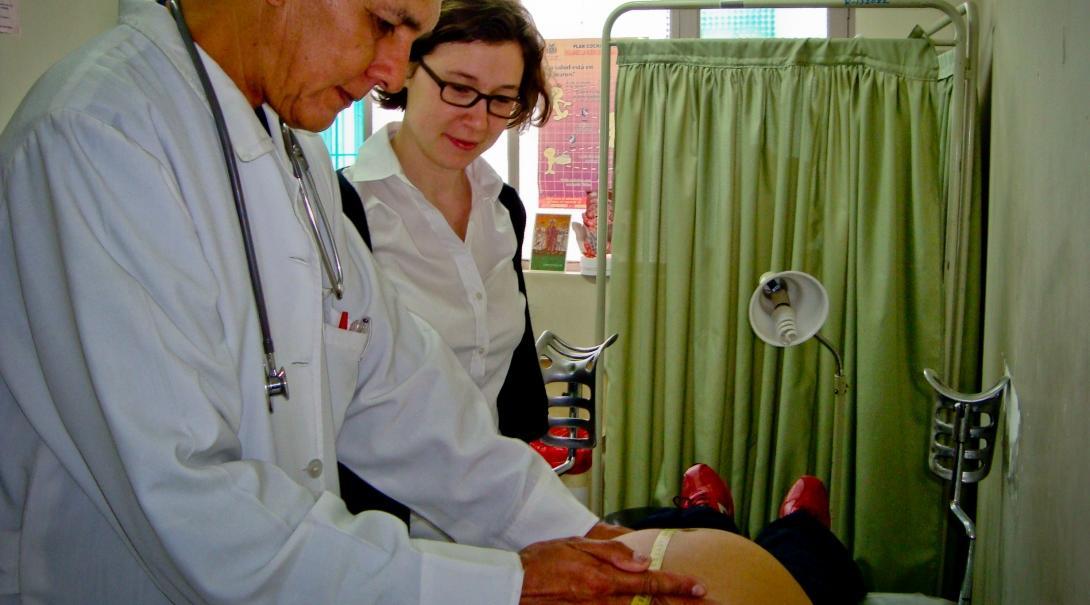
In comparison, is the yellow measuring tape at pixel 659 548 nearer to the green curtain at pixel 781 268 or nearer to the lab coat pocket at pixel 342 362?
the lab coat pocket at pixel 342 362

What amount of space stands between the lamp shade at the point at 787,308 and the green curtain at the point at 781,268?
56 centimetres

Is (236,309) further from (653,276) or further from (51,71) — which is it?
(653,276)

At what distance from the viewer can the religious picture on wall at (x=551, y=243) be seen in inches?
145

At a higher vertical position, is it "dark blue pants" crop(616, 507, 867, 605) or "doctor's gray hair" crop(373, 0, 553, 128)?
"doctor's gray hair" crop(373, 0, 553, 128)

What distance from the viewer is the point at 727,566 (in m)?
1.23

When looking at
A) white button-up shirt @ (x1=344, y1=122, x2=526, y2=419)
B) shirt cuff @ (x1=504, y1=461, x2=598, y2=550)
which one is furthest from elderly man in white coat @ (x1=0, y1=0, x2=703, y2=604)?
white button-up shirt @ (x1=344, y1=122, x2=526, y2=419)

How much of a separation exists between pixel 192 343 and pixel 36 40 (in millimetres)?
1758

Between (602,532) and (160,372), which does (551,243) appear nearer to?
(602,532)

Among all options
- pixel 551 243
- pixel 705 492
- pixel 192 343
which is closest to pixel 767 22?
pixel 551 243

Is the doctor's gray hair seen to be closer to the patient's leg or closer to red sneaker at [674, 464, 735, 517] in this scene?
→ the patient's leg

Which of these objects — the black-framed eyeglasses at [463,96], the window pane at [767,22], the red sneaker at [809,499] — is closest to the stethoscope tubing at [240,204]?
the black-framed eyeglasses at [463,96]

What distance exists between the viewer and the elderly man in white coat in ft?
2.52

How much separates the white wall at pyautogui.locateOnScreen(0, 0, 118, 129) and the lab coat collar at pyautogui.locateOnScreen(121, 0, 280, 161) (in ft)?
4.55

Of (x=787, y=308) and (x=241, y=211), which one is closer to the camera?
(x=241, y=211)
